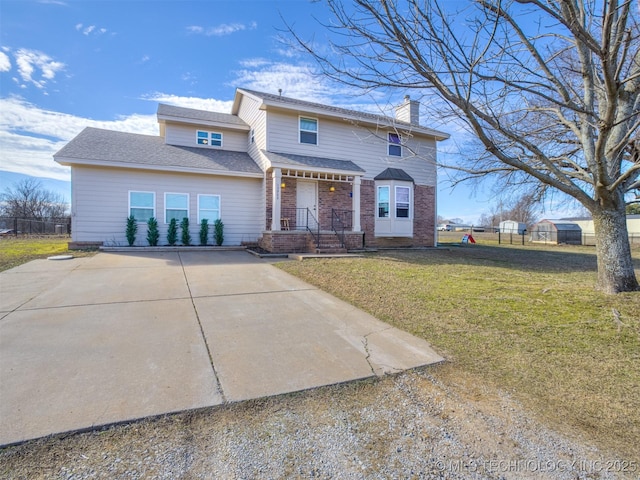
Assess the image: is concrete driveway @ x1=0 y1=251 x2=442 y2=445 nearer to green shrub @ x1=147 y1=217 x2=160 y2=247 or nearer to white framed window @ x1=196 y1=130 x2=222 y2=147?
green shrub @ x1=147 y1=217 x2=160 y2=247

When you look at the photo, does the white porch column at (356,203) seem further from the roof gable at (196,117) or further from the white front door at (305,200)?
the roof gable at (196,117)

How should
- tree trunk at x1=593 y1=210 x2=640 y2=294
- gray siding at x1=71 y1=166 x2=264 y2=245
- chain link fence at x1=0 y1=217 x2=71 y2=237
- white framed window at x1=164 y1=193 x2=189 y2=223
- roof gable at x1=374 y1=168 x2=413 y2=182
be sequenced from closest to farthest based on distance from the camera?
tree trunk at x1=593 y1=210 x2=640 y2=294
gray siding at x1=71 y1=166 x2=264 y2=245
white framed window at x1=164 y1=193 x2=189 y2=223
roof gable at x1=374 y1=168 x2=413 y2=182
chain link fence at x1=0 y1=217 x2=71 y2=237

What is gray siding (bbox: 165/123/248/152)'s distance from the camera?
13.7 metres

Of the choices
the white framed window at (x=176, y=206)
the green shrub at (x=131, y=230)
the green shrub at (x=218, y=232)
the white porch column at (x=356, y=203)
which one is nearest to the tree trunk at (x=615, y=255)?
the white porch column at (x=356, y=203)

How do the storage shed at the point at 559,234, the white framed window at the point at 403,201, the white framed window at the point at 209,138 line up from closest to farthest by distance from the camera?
the white framed window at the point at 403,201
the white framed window at the point at 209,138
the storage shed at the point at 559,234

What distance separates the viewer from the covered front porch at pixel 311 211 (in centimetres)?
1120

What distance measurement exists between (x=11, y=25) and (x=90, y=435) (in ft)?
41.5

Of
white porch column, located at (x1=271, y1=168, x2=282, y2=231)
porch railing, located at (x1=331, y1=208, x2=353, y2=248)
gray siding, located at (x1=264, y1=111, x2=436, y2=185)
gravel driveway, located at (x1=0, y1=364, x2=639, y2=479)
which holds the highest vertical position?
gray siding, located at (x1=264, y1=111, x2=436, y2=185)

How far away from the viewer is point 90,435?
77.0 inches

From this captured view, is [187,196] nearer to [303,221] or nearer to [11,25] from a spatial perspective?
[303,221]

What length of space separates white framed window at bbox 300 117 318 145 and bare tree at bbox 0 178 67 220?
95.1 feet

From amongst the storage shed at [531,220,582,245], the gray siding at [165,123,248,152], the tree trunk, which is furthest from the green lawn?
the storage shed at [531,220,582,245]

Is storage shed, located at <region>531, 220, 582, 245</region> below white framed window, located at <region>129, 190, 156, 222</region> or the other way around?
below

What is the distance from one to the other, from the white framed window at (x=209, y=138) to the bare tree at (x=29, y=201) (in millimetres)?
24428
